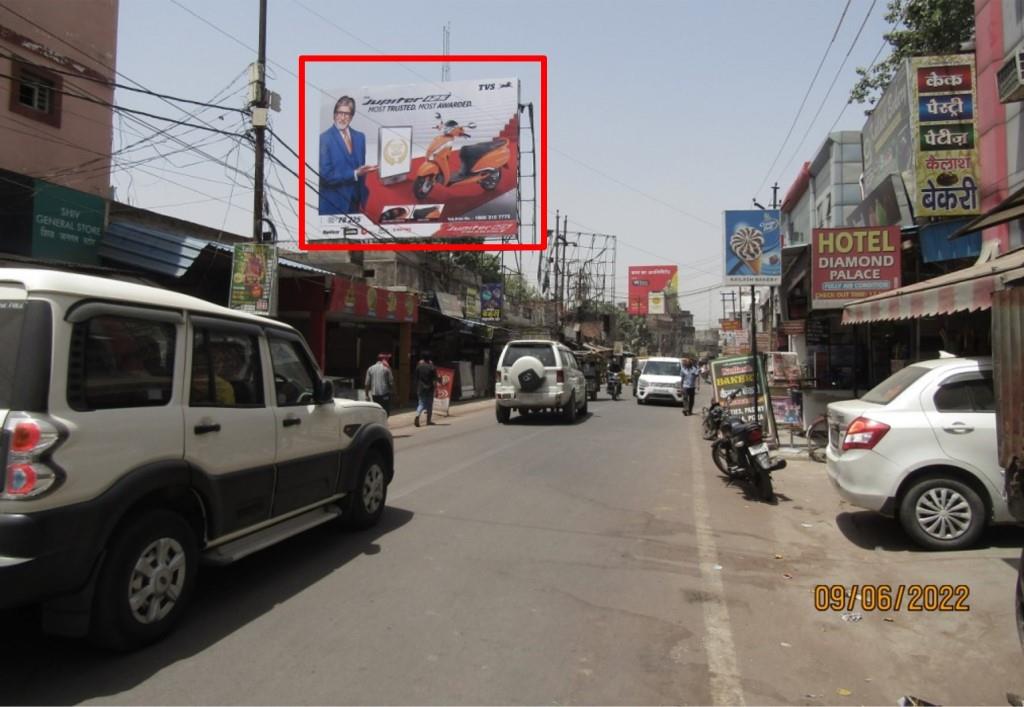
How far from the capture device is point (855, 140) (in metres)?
23.9

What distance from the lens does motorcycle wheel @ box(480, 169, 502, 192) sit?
2642cm

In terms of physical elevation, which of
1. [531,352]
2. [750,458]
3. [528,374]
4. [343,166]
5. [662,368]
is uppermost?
[343,166]

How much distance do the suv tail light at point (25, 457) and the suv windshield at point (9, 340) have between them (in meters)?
0.14

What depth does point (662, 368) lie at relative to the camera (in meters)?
27.2

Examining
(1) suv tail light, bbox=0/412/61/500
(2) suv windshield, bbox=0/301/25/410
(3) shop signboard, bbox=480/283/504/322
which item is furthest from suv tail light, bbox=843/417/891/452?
(3) shop signboard, bbox=480/283/504/322

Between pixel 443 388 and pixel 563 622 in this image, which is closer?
pixel 563 622

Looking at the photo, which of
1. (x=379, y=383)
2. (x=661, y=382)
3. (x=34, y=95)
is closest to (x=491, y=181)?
(x=661, y=382)

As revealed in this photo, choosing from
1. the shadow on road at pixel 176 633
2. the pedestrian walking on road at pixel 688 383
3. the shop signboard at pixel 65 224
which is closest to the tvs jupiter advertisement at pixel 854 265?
the pedestrian walking on road at pixel 688 383

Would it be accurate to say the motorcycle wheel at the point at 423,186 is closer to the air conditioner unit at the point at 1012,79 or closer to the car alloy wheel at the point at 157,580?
the air conditioner unit at the point at 1012,79

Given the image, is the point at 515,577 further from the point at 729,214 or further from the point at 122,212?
the point at 122,212
